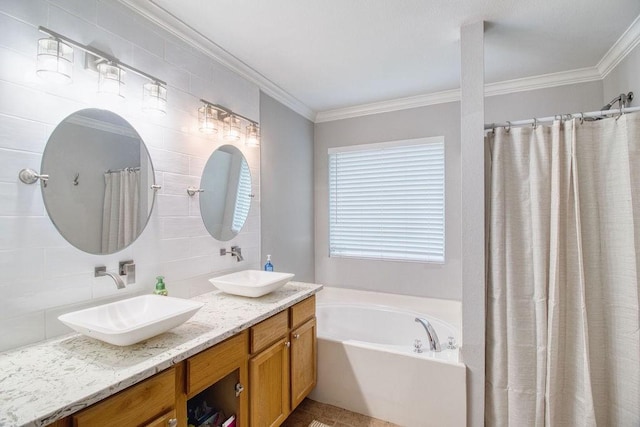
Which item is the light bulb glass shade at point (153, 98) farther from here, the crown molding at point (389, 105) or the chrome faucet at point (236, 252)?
the crown molding at point (389, 105)

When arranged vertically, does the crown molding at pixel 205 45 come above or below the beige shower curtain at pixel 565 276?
above

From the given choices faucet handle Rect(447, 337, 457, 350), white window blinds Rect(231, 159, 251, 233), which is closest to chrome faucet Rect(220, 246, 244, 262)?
white window blinds Rect(231, 159, 251, 233)

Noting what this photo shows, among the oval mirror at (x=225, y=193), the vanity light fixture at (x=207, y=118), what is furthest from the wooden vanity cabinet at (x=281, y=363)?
the vanity light fixture at (x=207, y=118)

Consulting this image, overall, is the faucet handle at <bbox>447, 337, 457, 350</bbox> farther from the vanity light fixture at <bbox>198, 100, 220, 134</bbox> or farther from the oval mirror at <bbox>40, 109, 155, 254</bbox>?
the vanity light fixture at <bbox>198, 100, 220, 134</bbox>

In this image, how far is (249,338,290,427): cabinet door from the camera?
1.53 metres

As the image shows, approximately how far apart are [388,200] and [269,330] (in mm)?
2033

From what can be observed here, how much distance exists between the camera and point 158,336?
1267 mm

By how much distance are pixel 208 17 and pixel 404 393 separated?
269 centimetres

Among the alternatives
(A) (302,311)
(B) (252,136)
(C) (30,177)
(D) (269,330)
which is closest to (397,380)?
(A) (302,311)

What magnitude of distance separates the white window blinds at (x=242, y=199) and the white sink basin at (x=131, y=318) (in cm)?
89

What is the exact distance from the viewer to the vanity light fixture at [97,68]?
4.09ft

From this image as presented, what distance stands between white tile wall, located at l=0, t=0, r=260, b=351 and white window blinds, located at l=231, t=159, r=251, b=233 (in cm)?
21

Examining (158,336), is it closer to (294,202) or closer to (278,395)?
(278,395)

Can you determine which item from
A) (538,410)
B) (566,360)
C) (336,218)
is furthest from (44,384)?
(336,218)
